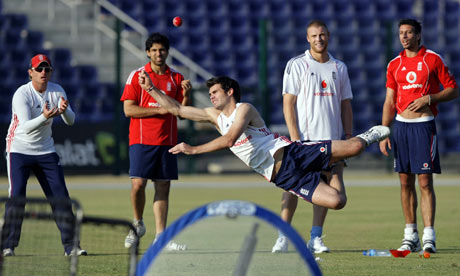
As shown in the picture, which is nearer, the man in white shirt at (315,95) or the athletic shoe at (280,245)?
the athletic shoe at (280,245)

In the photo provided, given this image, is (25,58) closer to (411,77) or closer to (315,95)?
(315,95)

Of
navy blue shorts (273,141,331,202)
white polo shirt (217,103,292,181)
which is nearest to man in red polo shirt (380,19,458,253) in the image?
navy blue shorts (273,141,331,202)

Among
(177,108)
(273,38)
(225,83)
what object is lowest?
(177,108)

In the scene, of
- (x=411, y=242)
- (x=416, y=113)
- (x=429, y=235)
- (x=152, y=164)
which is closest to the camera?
(x=429, y=235)

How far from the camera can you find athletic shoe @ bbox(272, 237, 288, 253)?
4.59m

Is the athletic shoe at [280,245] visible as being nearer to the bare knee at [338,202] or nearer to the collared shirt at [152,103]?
the bare knee at [338,202]

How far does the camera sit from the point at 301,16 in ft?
89.8

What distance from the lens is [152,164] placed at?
8820 millimetres

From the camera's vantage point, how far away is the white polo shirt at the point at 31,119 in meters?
8.30

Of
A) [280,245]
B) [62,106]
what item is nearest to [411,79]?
[62,106]

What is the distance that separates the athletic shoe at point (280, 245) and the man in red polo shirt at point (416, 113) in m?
3.74

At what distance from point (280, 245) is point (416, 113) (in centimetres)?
439

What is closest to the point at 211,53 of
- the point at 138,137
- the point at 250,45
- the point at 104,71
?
the point at 250,45

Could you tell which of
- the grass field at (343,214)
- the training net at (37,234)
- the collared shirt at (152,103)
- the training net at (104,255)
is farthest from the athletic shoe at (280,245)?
the collared shirt at (152,103)
